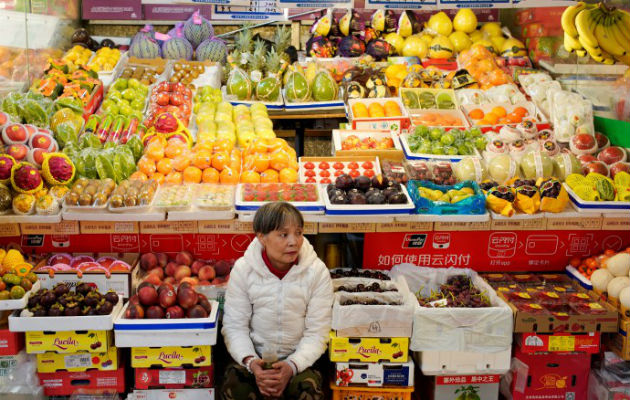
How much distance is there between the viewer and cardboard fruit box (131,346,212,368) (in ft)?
11.4

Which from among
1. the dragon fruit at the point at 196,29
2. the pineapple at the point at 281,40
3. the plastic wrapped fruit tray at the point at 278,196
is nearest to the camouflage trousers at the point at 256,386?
the plastic wrapped fruit tray at the point at 278,196

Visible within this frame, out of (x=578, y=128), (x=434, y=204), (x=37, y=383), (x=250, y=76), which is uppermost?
(x=250, y=76)

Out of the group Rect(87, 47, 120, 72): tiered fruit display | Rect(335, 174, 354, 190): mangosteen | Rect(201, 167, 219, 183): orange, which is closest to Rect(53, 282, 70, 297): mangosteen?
Rect(201, 167, 219, 183): orange

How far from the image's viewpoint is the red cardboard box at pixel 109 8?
738 cm

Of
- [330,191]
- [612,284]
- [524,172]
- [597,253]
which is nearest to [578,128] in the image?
[524,172]

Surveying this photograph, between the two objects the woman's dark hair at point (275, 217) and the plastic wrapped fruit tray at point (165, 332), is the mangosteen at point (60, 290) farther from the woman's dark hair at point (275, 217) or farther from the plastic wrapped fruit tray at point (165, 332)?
the woman's dark hair at point (275, 217)

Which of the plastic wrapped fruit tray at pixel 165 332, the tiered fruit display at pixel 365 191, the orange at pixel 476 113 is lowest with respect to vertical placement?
the plastic wrapped fruit tray at pixel 165 332

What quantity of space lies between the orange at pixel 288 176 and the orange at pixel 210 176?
1.42 feet

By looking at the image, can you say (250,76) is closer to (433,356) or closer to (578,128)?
(578,128)

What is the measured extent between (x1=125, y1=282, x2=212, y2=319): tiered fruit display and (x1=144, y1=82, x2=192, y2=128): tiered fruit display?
7.04 ft

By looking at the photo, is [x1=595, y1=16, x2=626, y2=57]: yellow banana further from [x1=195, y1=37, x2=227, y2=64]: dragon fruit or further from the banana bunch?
[x1=195, y1=37, x2=227, y2=64]: dragon fruit

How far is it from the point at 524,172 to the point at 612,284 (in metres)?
1.07

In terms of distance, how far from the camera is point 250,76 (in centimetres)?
646

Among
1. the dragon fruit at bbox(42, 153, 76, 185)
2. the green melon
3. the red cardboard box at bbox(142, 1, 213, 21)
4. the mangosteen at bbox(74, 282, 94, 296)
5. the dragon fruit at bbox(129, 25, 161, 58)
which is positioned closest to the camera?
the mangosteen at bbox(74, 282, 94, 296)
